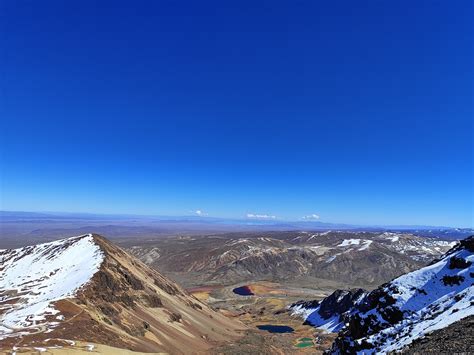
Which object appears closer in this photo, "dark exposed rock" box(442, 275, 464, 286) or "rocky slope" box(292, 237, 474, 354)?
"rocky slope" box(292, 237, 474, 354)

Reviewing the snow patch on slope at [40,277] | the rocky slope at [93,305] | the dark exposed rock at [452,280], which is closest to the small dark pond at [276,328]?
the rocky slope at [93,305]

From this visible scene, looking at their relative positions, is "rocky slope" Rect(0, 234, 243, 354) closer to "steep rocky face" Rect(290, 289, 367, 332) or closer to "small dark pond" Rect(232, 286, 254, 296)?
"steep rocky face" Rect(290, 289, 367, 332)

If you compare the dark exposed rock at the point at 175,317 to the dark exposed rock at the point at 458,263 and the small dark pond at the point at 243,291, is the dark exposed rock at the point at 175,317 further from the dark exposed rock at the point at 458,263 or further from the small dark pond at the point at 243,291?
the small dark pond at the point at 243,291

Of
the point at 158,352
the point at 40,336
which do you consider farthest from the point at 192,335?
the point at 40,336

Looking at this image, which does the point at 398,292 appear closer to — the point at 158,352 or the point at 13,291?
the point at 158,352

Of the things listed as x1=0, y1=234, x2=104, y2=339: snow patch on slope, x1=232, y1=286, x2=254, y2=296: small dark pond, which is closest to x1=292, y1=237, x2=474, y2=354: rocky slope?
x1=0, y1=234, x2=104, y2=339: snow patch on slope

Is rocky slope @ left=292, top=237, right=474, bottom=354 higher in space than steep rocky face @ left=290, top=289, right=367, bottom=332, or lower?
higher

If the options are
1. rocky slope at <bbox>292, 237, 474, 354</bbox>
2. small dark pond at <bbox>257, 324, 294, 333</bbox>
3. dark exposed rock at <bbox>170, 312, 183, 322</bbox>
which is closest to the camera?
rocky slope at <bbox>292, 237, 474, 354</bbox>
